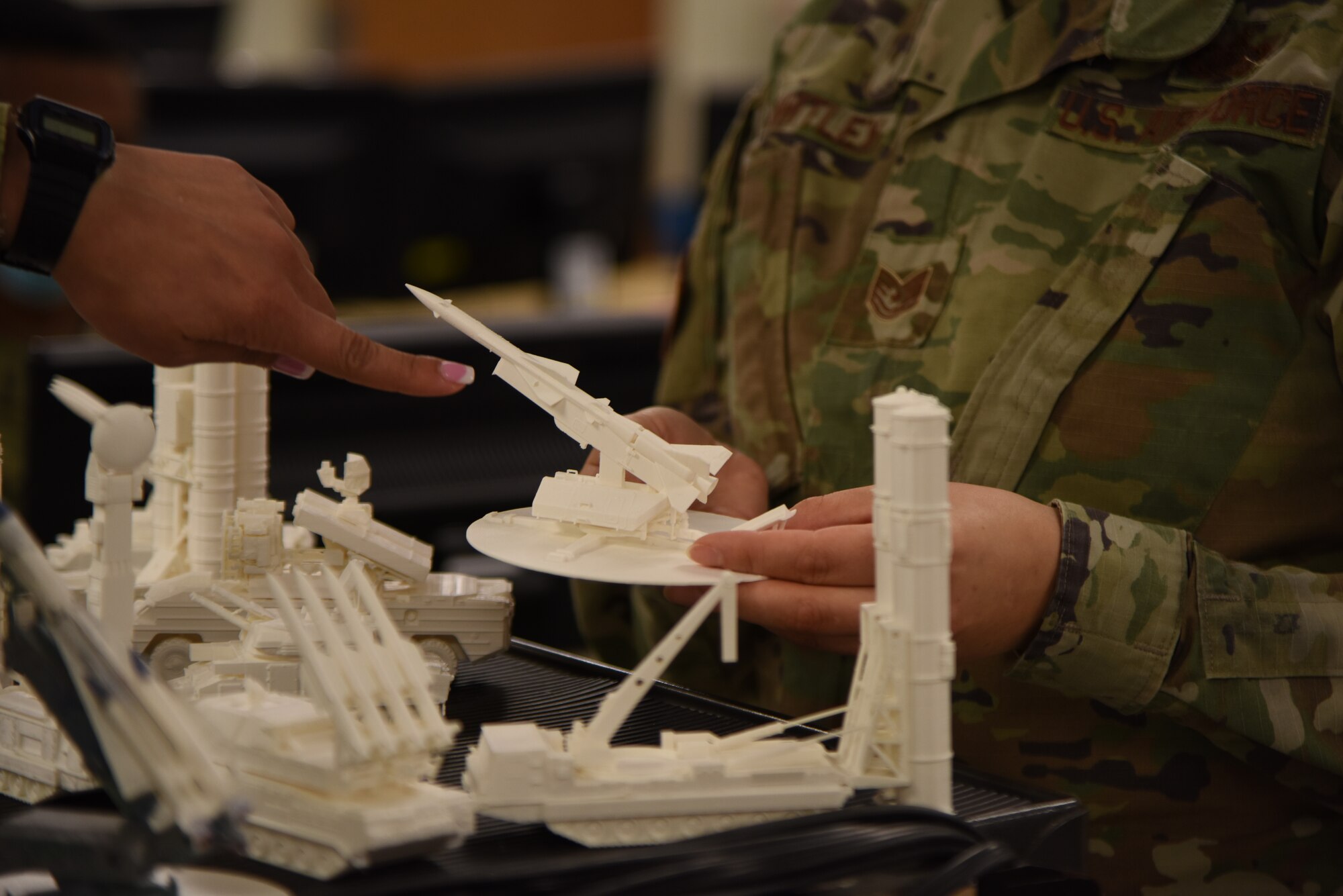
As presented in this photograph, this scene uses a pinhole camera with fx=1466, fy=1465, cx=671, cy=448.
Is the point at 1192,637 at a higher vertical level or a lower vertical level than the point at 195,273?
lower

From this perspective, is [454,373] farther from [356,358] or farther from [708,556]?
[708,556]

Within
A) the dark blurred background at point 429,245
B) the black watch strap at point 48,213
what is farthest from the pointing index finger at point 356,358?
the black watch strap at point 48,213

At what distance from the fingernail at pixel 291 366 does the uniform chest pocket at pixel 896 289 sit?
0.89 metres

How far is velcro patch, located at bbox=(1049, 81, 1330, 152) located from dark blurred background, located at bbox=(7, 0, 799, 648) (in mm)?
→ 1300

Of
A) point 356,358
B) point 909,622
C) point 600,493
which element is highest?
point 356,358

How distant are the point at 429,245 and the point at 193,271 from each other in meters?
3.59

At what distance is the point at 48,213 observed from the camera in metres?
1.55

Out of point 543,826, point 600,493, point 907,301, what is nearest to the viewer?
point 543,826

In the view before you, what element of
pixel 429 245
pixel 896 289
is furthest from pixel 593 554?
pixel 429 245

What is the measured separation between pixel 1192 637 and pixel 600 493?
29.1 inches

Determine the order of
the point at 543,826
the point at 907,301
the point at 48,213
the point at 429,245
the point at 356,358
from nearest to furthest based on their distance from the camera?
the point at 543,826 → the point at 48,213 → the point at 356,358 → the point at 907,301 → the point at 429,245

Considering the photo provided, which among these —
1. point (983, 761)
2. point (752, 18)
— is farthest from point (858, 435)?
point (752, 18)

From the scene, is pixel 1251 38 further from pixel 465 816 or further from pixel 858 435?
pixel 465 816

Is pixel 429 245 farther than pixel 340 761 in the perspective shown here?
Yes
